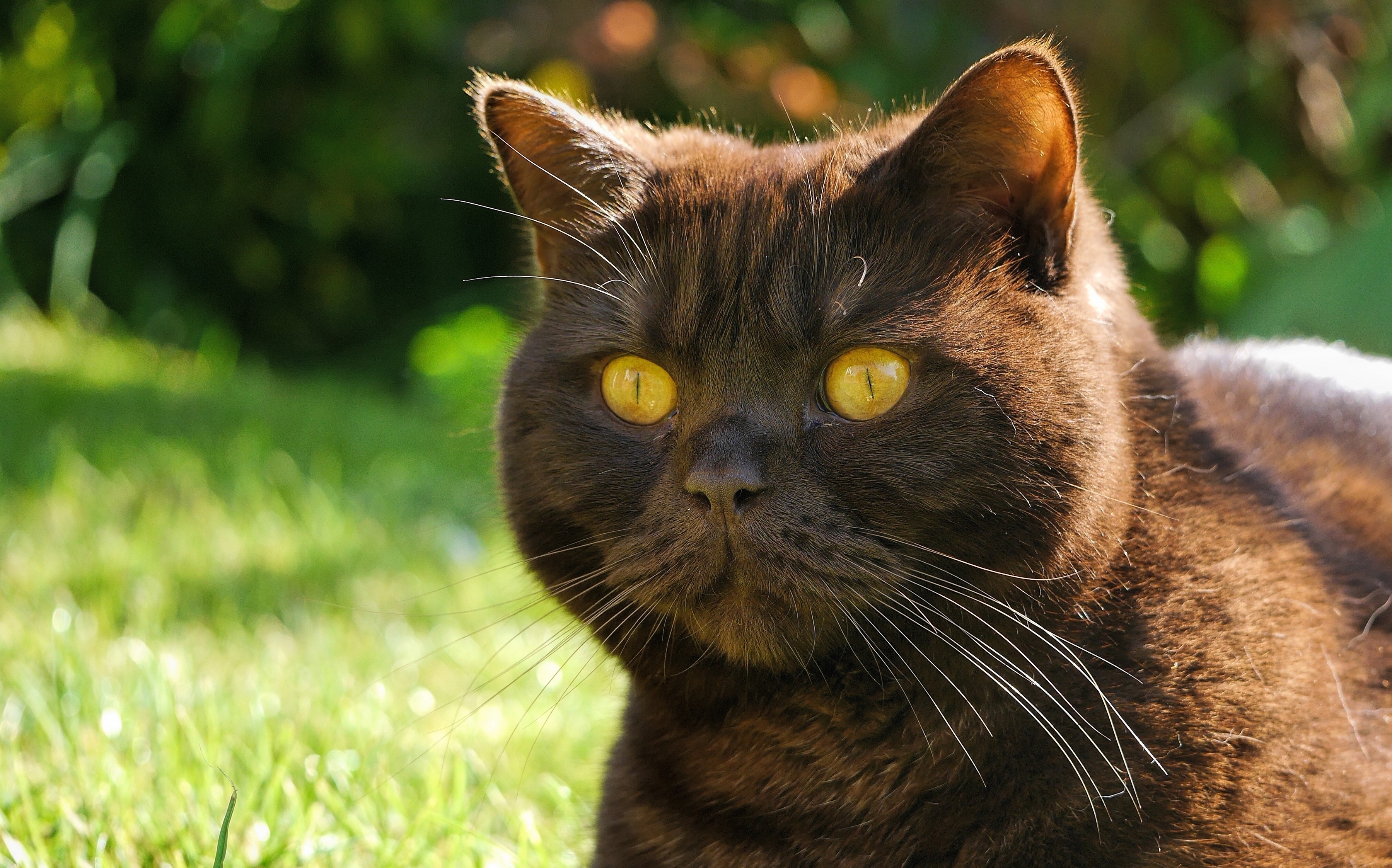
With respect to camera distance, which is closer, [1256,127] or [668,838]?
[668,838]

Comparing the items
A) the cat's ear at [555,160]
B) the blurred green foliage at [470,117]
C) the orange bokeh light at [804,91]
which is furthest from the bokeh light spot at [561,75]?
the cat's ear at [555,160]

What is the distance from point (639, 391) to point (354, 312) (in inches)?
151

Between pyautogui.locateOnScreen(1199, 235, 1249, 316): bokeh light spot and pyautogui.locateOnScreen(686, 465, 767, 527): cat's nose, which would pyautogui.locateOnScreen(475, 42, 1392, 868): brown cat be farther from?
pyautogui.locateOnScreen(1199, 235, 1249, 316): bokeh light spot

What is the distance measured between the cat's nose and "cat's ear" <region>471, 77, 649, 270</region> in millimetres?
419

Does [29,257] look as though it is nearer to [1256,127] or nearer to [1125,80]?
[1125,80]

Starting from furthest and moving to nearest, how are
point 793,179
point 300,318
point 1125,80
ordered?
1. point 300,318
2. point 1125,80
3. point 793,179

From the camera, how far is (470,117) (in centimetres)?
433

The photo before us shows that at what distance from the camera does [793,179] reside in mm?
1345

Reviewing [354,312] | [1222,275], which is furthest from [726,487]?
A: [354,312]

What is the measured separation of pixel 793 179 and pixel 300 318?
3937 millimetres

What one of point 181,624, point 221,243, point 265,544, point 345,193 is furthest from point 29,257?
point 181,624

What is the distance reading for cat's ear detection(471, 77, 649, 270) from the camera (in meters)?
1.46

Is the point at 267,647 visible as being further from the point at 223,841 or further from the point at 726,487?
the point at 726,487

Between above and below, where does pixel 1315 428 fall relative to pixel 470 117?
above
